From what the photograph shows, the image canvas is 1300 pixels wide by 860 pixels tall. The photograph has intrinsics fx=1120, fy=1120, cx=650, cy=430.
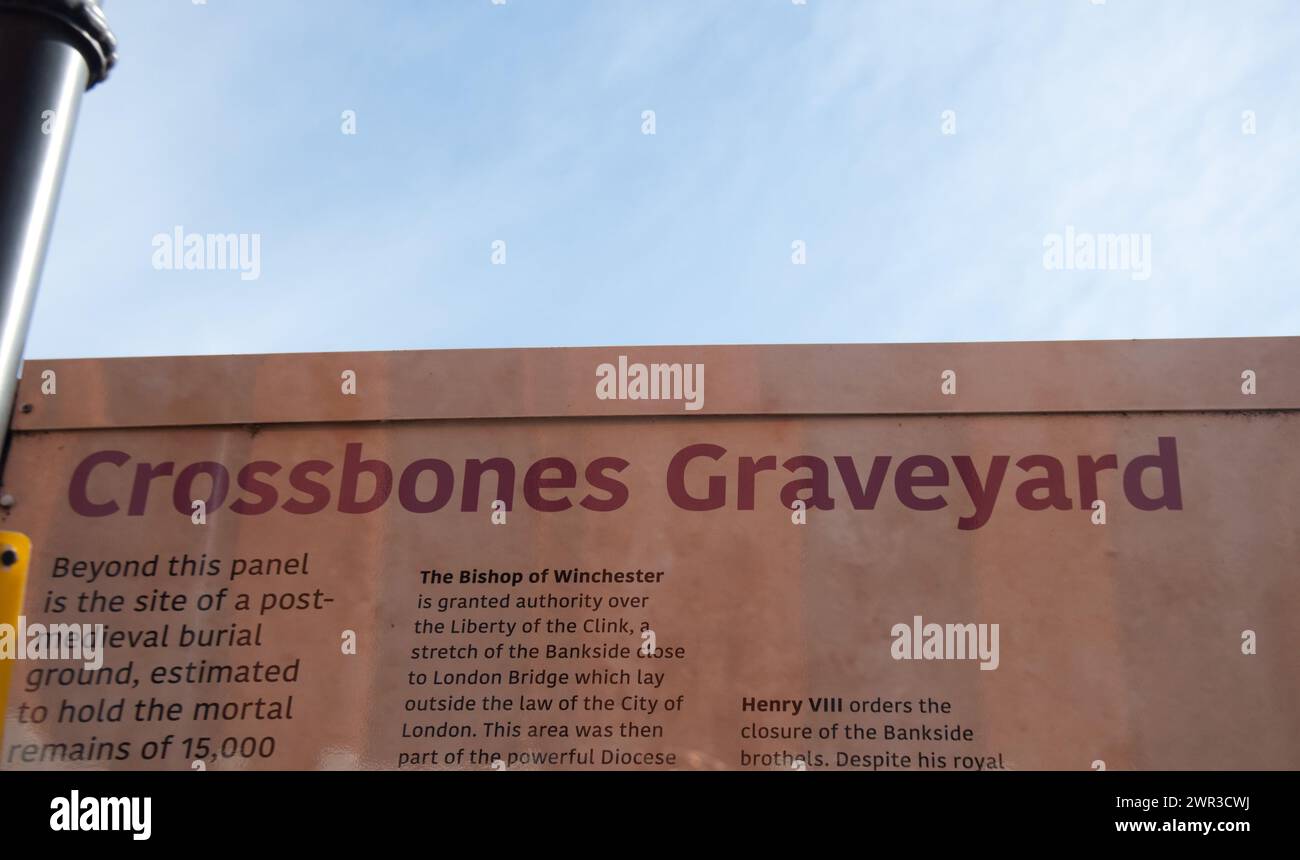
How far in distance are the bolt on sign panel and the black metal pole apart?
2874 millimetres

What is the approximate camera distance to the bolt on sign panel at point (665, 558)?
5.16m

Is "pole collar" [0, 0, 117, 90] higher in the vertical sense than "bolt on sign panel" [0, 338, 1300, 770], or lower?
higher

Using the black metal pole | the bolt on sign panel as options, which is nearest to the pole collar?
the black metal pole

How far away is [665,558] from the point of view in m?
5.51

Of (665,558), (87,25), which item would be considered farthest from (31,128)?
(665,558)

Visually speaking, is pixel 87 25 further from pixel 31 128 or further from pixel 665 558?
pixel 665 558

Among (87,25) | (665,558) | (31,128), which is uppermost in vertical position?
(87,25)

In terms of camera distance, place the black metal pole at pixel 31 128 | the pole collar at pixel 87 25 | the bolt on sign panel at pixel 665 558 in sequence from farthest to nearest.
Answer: the bolt on sign panel at pixel 665 558
the pole collar at pixel 87 25
the black metal pole at pixel 31 128

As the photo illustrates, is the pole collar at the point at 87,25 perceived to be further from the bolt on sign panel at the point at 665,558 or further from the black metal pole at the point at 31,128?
the bolt on sign panel at the point at 665,558

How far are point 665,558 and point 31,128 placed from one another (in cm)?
344

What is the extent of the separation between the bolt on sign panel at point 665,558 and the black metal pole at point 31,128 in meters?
2.87

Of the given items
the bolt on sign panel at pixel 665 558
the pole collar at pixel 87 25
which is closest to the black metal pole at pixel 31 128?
the pole collar at pixel 87 25

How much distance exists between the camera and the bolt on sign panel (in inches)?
203

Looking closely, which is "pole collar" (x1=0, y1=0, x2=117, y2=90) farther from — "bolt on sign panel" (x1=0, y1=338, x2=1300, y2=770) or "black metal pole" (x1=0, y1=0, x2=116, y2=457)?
"bolt on sign panel" (x1=0, y1=338, x2=1300, y2=770)
